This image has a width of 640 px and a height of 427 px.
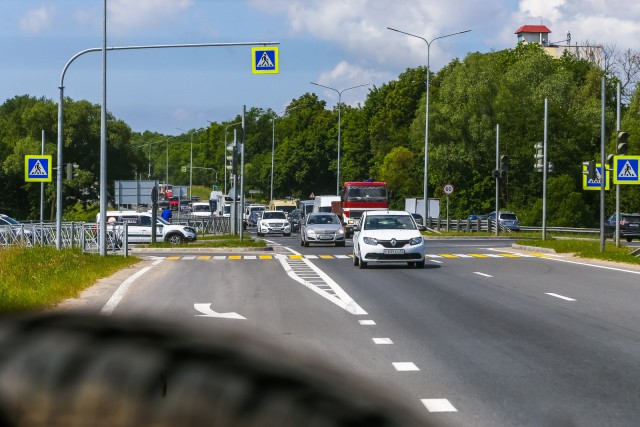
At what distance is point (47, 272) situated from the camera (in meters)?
20.9

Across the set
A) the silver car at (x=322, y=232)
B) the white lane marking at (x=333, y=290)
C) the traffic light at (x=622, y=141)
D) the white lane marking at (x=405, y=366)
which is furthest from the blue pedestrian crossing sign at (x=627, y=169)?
the white lane marking at (x=405, y=366)

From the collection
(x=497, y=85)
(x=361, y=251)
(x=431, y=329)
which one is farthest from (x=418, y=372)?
(x=497, y=85)

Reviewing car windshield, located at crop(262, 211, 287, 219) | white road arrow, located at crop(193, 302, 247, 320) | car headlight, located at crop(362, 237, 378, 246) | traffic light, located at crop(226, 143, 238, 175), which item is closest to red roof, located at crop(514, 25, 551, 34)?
car windshield, located at crop(262, 211, 287, 219)

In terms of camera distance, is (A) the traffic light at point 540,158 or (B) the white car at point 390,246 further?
(A) the traffic light at point 540,158

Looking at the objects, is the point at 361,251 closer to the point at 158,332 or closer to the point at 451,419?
the point at 451,419

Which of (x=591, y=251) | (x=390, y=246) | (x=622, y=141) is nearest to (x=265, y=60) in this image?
(x=390, y=246)

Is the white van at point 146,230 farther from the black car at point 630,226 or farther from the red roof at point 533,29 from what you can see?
the red roof at point 533,29

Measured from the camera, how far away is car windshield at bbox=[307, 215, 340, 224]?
150 ft

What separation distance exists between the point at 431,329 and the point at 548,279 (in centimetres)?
1062

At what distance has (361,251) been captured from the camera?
2789 centimetres

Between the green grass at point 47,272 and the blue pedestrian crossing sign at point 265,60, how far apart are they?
686 cm

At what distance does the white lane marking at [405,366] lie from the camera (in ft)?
31.4

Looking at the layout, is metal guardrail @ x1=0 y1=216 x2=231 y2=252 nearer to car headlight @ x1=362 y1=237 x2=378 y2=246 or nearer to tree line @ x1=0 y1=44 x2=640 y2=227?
car headlight @ x1=362 y1=237 x2=378 y2=246

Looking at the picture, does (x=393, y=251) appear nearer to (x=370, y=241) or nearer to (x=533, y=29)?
(x=370, y=241)
